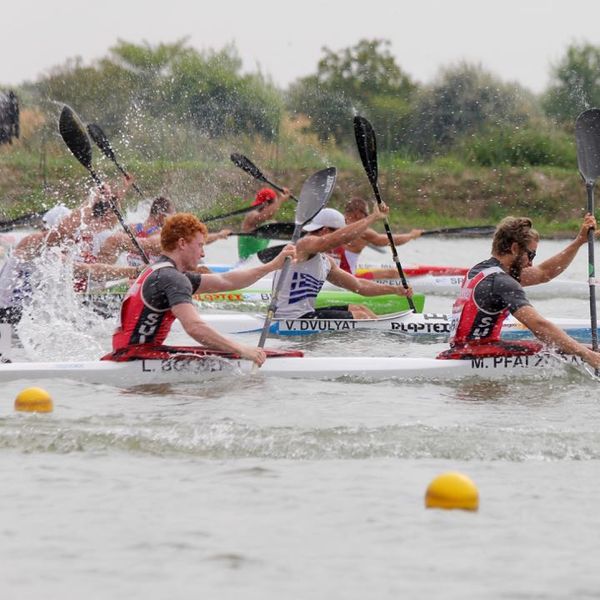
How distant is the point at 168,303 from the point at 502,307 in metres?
2.16

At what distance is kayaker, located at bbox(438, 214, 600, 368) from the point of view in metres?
8.28

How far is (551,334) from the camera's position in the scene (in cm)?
833

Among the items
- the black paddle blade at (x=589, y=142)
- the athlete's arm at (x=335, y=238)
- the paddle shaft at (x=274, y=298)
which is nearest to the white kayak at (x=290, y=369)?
the paddle shaft at (x=274, y=298)

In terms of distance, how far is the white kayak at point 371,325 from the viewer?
1159 centimetres

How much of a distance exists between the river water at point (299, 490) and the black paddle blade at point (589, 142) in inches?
95.6

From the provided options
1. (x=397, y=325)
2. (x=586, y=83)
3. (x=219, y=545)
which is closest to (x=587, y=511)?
(x=219, y=545)

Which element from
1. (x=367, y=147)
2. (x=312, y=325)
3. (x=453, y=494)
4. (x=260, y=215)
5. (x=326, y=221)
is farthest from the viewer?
(x=260, y=215)

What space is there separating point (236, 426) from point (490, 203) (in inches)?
1134

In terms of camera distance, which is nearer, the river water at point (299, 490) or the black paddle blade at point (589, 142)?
the river water at point (299, 490)

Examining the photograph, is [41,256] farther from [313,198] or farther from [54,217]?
[313,198]

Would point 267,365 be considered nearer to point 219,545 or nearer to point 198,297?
point 219,545

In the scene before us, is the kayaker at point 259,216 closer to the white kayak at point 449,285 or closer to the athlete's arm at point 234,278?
the white kayak at point 449,285

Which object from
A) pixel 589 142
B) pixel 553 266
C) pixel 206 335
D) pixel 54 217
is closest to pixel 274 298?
pixel 206 335

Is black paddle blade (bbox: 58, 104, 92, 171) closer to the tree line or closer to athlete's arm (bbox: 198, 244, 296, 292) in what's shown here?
athlete's arm (bbox: 198, 244, 296, 292)
